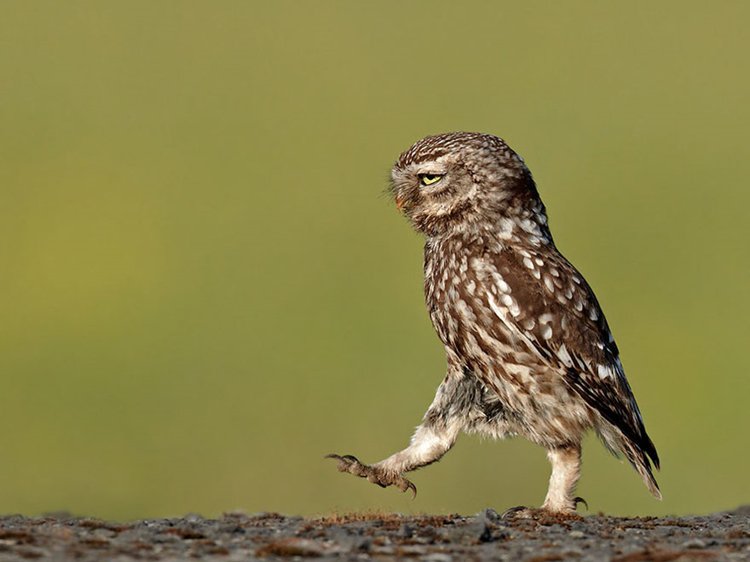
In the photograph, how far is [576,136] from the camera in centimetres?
4338

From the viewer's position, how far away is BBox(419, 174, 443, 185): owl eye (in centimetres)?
1340

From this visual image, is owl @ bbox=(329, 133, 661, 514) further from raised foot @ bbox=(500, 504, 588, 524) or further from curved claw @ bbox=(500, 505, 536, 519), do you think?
curved claw @ bbox=(500, 505, 536, 519)

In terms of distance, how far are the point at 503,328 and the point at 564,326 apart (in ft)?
1.97

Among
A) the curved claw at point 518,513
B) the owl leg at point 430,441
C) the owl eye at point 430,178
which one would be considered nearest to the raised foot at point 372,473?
the owl leg at point 430,441

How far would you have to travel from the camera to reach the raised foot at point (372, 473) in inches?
501

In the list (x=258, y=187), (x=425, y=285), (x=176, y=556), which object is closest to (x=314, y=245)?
(x=258, y=187)

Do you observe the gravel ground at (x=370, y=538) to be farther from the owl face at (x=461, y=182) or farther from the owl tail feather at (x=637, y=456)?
the owl face at (x=461, y=182)

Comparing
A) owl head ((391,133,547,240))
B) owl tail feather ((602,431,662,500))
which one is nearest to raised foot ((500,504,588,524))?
owl tail feather ((602,431,662,500))

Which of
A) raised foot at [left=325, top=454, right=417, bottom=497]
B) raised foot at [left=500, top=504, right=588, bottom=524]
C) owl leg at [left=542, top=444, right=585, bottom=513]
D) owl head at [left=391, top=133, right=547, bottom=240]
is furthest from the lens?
owl head at [left=391, top=133, right=547, bottom=240]

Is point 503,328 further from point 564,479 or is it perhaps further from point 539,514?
point 539,514

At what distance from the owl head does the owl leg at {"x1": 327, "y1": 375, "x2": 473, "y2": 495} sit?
1.50m

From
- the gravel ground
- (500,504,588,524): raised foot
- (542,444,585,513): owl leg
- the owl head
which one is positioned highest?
A: the owl head

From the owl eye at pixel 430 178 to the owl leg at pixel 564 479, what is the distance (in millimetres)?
2768

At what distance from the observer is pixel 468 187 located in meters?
13.3
